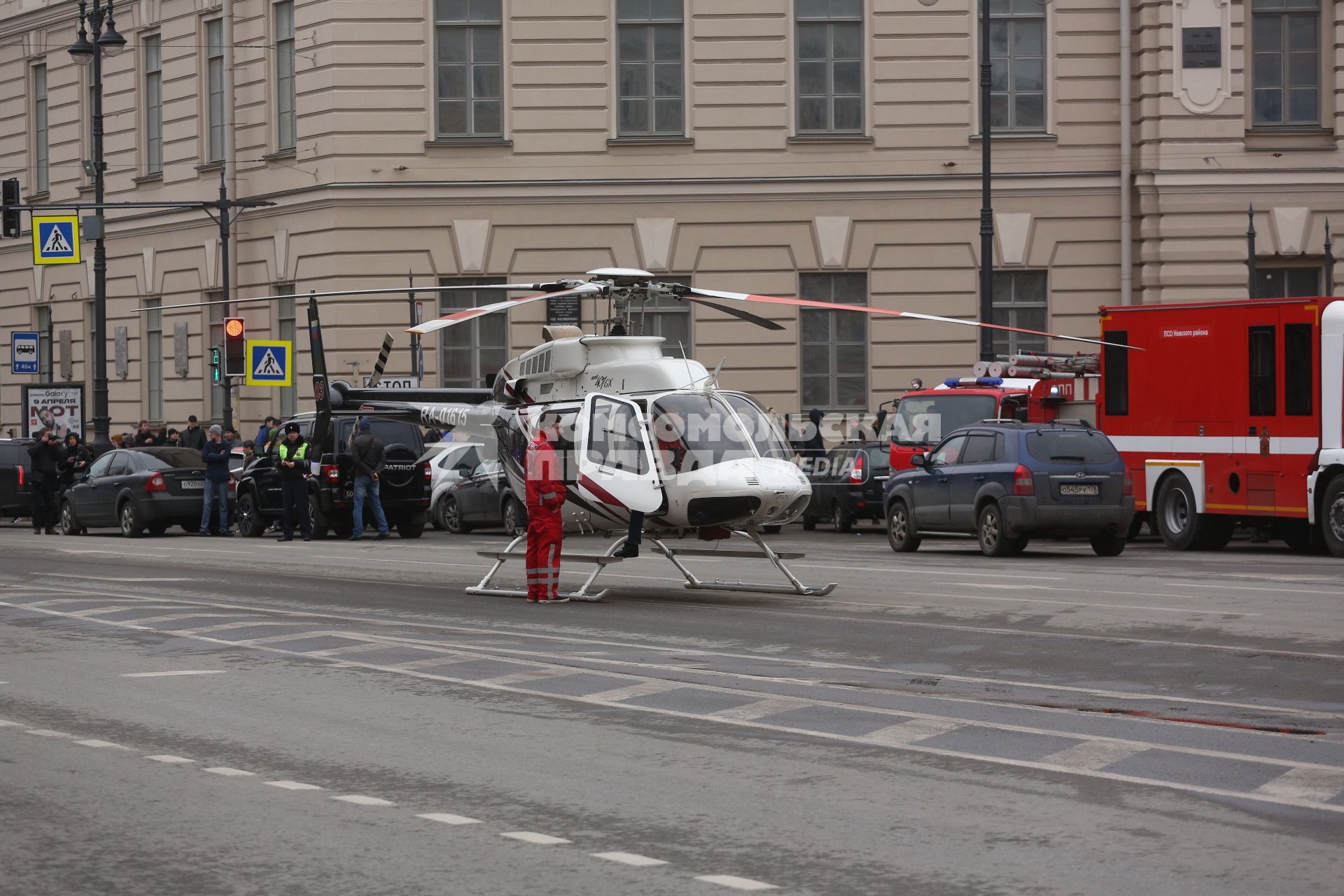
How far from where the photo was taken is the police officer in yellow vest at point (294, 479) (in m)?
30.1

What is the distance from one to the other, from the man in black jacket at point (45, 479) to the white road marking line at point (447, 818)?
2870 cm

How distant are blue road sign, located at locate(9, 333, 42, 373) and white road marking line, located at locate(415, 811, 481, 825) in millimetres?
36926

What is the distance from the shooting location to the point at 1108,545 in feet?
80.3

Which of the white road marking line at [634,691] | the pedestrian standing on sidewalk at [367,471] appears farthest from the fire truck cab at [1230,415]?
the white road marking line at [634,691]

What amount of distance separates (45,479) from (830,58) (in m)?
16.4

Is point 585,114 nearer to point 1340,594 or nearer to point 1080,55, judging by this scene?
point 1080,55

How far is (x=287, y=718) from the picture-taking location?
1111 centimetres

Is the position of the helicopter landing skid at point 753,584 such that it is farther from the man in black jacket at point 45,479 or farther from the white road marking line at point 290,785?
the man in black jacket at point 45,479

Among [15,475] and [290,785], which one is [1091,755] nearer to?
[290,785]

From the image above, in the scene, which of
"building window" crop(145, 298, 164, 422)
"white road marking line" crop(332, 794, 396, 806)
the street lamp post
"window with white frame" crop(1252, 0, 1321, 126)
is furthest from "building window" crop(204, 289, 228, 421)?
"white road marking line" crop(332, 794, 396, 806)

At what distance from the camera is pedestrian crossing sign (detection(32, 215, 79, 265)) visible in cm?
3781

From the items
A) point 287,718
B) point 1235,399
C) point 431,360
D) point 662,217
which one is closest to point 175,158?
point 431,360

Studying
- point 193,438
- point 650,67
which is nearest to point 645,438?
point 650,67

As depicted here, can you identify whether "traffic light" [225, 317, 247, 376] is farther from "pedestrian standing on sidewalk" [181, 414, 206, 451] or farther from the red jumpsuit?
the red jumpsuit
